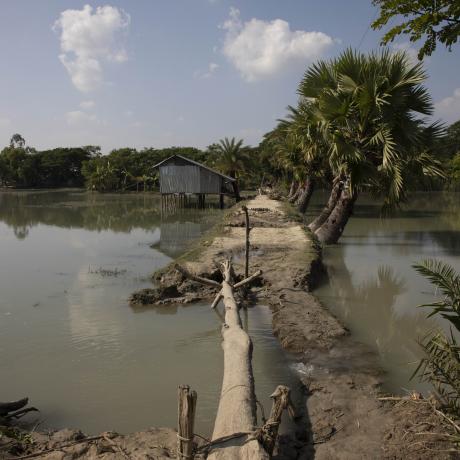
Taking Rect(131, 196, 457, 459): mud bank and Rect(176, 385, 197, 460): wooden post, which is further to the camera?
Rect(131, 196, 457, 459): mud bank

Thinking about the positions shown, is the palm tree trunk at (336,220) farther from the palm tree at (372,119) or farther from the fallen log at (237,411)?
the fallen log at (237,411)

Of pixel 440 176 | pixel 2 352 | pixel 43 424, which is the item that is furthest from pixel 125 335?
pixel 440 176

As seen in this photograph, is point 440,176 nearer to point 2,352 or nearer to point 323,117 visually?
point 323,117

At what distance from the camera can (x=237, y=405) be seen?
4039mm

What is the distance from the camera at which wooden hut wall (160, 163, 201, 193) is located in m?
35.1

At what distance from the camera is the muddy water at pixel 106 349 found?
5.16 m

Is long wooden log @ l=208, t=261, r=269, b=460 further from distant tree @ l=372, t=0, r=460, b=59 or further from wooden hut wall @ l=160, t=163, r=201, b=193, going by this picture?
wooden hut wall @ l=160, t=163, r=201, b=193

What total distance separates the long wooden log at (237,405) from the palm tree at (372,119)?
8.28 metres

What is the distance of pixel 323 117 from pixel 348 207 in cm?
308

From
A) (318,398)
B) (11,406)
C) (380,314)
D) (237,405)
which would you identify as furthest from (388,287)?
(11,406)

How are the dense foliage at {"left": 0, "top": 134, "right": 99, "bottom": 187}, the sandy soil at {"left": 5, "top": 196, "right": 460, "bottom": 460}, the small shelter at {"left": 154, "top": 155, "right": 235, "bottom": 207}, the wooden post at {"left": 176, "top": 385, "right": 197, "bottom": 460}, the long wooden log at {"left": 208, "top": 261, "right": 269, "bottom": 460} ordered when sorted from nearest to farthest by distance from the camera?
the wooden post at {"left": 176, "top": 385, "right": 197, "bottom": 460}
the long wooden log at {"left": 208, "top": 261, "right": 269, "bottom": 460}
the sandy soil at {"left": 5, "top": 196, "right": 460, "bottom": 460}
the small shelter at {"left": 154, "top": 155, "right": 235, "bottom": 207}
the dense foliage at {"left": 0, "top": 134, "right": 99, "bottom": 187}

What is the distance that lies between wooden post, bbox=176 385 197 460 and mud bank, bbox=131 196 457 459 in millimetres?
1113

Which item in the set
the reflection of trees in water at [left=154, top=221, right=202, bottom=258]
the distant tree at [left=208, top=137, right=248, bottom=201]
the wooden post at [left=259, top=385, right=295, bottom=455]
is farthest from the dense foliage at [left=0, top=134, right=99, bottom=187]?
the wooden post at [left=259, top=385, right=295, bottom=455]

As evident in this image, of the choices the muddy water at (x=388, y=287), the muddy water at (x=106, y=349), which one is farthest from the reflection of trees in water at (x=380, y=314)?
the muddy water at (x=106, y=349)
